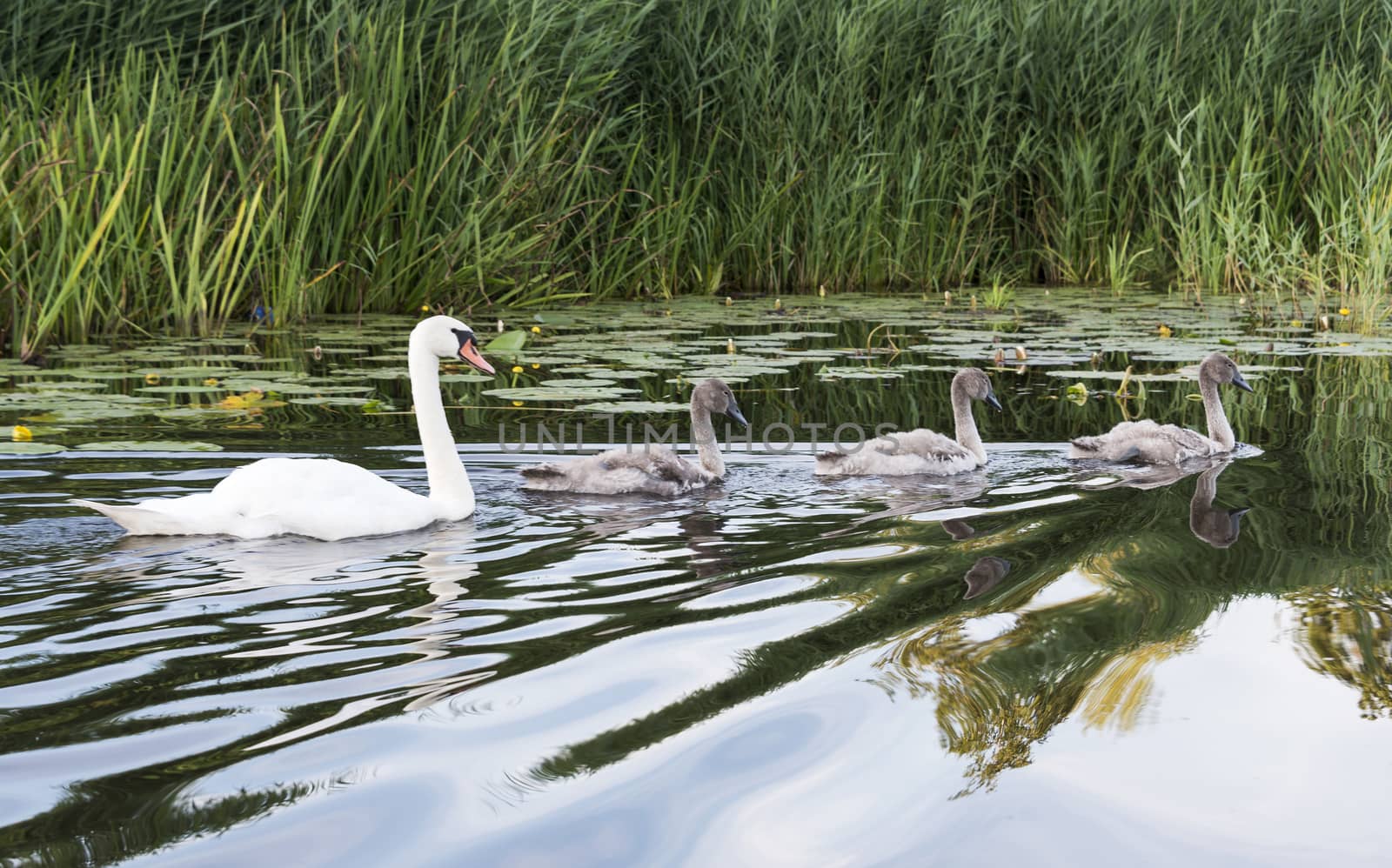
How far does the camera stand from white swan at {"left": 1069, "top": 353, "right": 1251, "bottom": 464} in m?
5.74

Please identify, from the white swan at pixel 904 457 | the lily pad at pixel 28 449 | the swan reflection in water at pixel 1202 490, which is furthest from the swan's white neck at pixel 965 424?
the lily pad at pixel 28 449

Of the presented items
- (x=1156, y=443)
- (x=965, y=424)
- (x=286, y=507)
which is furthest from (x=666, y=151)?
(x=286, y=507)

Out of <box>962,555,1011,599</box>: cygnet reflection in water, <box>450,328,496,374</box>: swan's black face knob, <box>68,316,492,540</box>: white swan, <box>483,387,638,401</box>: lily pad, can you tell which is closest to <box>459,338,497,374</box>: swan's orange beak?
<box>450,328,496,374</box>: swan's black face knob

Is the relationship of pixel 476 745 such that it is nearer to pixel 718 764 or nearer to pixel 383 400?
pixel 718 764

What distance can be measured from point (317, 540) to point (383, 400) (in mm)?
2523

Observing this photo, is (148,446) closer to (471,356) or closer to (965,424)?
(471,356)

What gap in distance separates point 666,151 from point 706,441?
22.2ft

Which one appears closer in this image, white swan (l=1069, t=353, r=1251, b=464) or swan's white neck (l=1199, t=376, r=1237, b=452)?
white swan (l=1069, t=353, r=1251, b=464)

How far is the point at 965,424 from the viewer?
610 cm

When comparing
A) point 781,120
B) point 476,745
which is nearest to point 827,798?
→ point 476,745

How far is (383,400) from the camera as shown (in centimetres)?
682

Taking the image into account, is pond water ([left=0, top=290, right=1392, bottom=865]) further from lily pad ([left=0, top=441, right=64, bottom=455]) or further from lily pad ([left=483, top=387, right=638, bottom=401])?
lily pad ([left=483, top=387, right=638, bottom=401])

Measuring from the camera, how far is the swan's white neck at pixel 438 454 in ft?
15.6

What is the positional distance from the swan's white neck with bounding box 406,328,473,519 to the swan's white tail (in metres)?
0.78
